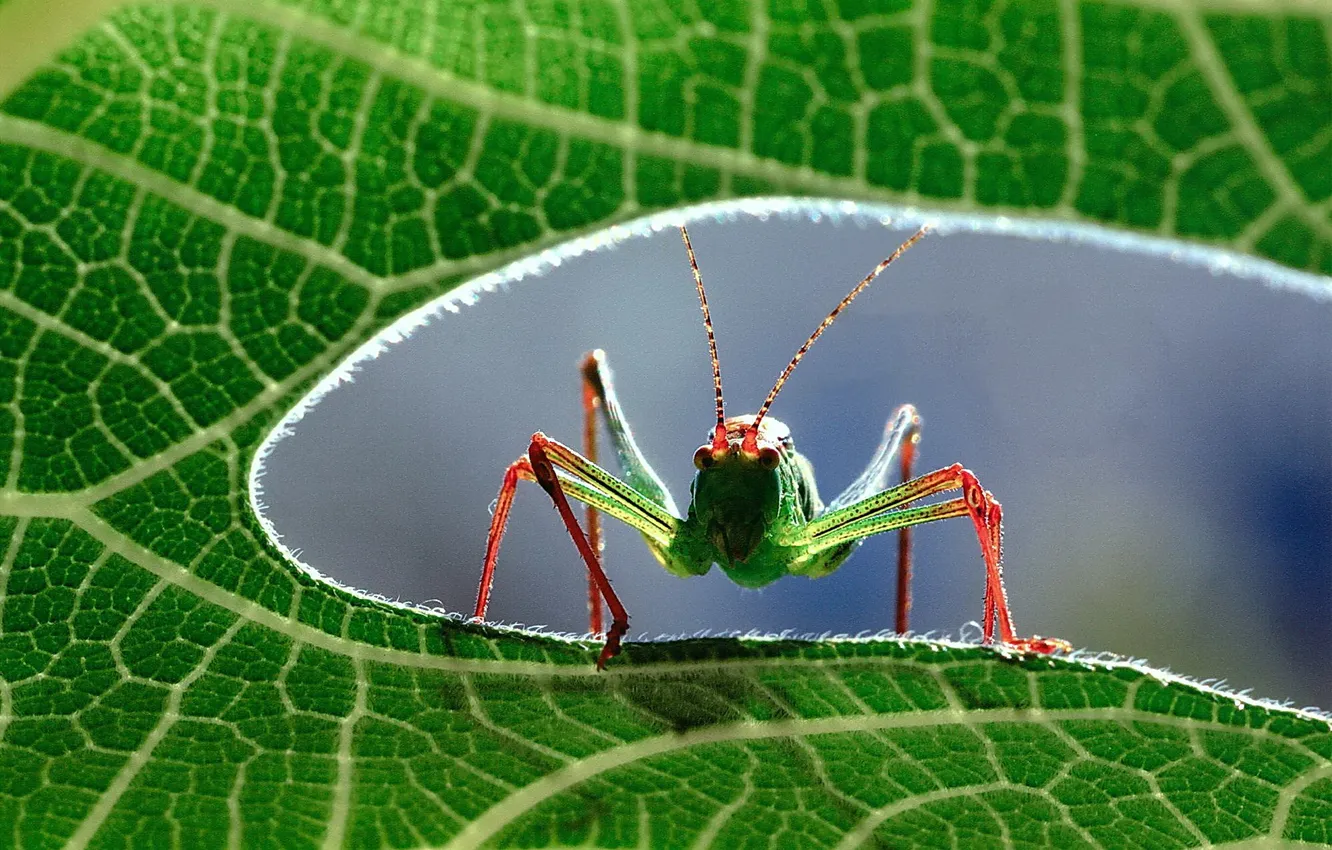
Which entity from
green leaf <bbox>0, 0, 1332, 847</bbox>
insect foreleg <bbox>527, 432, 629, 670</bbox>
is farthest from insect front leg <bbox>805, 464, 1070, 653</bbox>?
green leaf <bbox>0, 0, 1332, 847</bbox>

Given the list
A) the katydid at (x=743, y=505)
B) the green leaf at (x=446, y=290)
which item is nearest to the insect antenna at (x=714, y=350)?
the katydid at (x=743, y=505)

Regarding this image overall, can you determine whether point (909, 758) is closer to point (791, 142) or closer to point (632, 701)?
point (632, 701)

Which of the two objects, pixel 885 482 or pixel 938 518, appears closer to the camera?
pixel 938 518

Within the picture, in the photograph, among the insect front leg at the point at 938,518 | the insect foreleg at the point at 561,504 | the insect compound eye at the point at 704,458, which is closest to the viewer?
the insect foreleg at the point at 561,504

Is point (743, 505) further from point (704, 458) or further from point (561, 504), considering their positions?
point (561, 504)

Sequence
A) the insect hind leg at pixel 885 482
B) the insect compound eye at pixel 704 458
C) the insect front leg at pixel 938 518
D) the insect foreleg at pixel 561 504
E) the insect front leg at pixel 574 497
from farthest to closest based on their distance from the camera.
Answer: the insect hind leg at pixel 885 482 → the insect compound eye at pixel 704 458 → the insect front leg at pixel 938 518 → the insect front leg at pixel 574 497 → the insect foreleg at pixel 561 504

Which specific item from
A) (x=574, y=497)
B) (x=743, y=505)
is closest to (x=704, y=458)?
(x=743, y=505)

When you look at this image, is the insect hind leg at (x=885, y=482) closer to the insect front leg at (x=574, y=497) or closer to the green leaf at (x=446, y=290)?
the insect front leg at (x=574, y=497)
